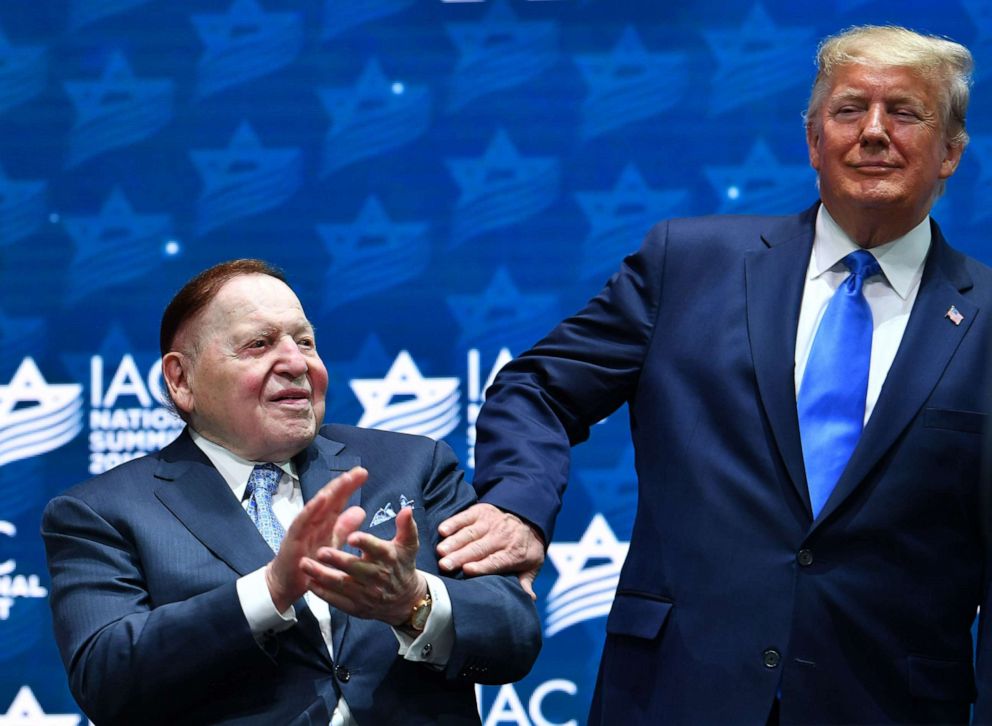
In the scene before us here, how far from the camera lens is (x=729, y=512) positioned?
224cm

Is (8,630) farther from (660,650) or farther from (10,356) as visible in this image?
(660,650)

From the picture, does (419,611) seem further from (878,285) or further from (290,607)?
(878,285)

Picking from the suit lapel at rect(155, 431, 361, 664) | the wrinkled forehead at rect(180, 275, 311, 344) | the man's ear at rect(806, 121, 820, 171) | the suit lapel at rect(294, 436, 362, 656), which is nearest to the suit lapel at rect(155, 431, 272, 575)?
the suit lapel at rect(155, 431, 361, 664)

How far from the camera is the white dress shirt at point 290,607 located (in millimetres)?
2062

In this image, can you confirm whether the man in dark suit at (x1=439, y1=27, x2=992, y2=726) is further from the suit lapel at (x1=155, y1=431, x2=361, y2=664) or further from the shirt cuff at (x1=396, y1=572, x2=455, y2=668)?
the suit lapel at (x1=155, y1=431, x2=361, y2=664)

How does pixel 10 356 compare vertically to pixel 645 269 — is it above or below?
below

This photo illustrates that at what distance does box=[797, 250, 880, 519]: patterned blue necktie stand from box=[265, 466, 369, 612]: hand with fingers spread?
0.78 m

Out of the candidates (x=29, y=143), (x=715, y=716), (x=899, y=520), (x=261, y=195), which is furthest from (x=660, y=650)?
(x=29, y=143)

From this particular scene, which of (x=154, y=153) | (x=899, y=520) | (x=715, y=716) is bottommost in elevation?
(x=715, y=716)

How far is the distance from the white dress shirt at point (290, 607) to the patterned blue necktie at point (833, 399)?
25.7 inches

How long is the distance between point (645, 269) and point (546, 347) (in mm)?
241

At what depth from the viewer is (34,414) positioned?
3555 millimetres

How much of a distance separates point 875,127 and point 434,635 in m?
1.16

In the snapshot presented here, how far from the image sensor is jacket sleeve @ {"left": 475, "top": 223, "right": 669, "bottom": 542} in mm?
2344
